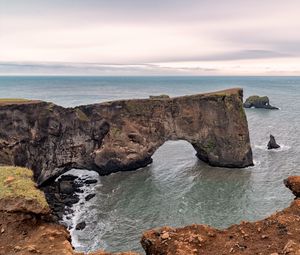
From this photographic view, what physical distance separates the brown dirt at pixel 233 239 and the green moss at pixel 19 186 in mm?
6067

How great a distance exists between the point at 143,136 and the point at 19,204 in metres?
43.9

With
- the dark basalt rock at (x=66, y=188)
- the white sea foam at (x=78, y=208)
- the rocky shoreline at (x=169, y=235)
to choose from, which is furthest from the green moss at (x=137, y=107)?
the rocky shoreline at (x=169, y=235)

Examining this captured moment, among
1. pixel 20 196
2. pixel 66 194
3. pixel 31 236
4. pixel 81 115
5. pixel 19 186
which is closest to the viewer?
pixel 31 236

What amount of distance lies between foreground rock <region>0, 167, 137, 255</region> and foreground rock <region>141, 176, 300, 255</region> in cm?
172

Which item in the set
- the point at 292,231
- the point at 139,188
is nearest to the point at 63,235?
the point at 292,231

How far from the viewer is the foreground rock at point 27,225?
14859 millimetres

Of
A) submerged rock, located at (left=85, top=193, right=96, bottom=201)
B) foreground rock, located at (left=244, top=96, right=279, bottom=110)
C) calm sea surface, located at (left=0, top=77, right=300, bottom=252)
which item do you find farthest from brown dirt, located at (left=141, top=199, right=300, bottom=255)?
foreground rock, located at (left=244, top=96, right=279, bottom=110)

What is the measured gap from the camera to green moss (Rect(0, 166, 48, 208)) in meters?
17.6

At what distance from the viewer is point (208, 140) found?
61.0 metres

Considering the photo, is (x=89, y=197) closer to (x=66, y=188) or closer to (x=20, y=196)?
(x=66, y=188)

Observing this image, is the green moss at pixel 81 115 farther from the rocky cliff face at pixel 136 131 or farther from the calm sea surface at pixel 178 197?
the calm sea surface at pixel 178 197

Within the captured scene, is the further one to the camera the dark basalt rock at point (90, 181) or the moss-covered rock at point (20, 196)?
the dark basalt rock at point (90, 181)

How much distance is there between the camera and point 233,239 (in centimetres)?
1512

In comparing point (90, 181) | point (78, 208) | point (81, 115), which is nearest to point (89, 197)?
point (78, 208)
